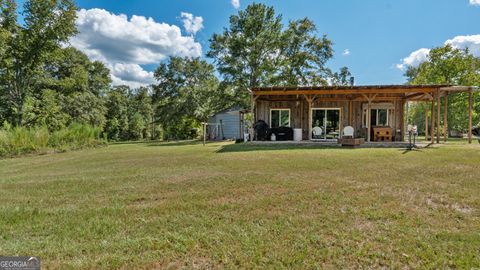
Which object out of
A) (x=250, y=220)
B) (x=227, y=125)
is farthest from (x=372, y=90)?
(x=227, y=125)

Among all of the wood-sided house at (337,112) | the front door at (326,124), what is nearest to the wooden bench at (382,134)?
the wood-sided house at (337,112)

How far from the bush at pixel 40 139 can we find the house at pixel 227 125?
32.2 ft

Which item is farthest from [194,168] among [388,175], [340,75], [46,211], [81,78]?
[340,75]

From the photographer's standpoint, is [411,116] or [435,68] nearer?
[435,68]

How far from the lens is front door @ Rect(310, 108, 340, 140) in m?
14.0

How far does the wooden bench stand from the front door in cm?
180

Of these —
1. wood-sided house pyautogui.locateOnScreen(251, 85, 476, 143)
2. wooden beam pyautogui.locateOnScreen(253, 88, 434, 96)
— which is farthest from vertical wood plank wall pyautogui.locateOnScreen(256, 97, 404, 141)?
wooden beam pyautogui.locateOnScreen(253, 88, 434, 96)

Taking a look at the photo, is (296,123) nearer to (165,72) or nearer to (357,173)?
→ (357,173)

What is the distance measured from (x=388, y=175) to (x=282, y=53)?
66.6 feet

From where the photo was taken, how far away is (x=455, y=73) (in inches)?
845

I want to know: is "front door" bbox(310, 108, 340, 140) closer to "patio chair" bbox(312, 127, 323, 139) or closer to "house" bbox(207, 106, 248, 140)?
"patio chair" bbox(312, 127, 323, 139)

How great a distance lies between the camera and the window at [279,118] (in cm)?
1449

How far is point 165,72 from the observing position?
28516 mm

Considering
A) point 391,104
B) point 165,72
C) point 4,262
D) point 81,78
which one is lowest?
point 4,262
